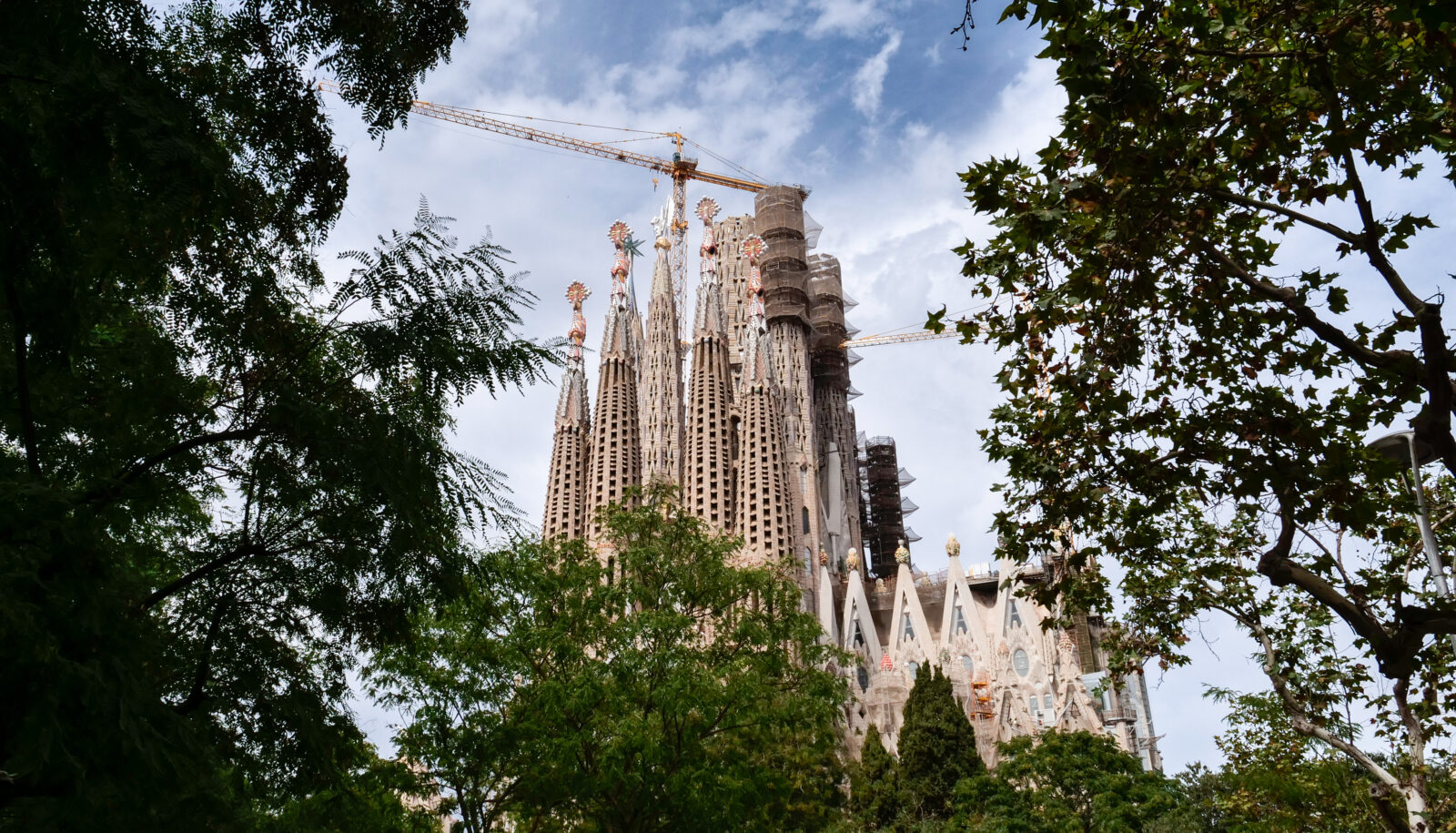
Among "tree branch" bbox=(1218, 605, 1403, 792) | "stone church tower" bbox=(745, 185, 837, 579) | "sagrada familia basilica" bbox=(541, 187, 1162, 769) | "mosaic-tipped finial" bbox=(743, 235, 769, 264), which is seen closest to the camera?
"tree branch" bbox=(1218, 605, 1403, 792)

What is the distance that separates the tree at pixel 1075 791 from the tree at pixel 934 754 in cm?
441

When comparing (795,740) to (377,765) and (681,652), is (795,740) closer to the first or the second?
(681,652)

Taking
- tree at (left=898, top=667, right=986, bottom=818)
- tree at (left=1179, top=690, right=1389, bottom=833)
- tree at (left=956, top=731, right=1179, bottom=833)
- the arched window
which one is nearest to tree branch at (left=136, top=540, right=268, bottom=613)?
tree at (left=1179, top=690, right=1389, bottom=833)

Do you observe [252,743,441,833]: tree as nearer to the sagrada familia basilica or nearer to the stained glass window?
the sagrada familia basilica

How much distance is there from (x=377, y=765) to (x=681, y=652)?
437 centimetres

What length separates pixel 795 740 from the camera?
1147 inches

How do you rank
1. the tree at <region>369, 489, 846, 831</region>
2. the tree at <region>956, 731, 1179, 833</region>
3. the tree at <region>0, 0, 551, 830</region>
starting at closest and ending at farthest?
the tree at <region>0, 0, 551, 830</region> → the tree at <region>369, 489, 846, 831</region> → the tree at <region>956, 731, 1179, 833</region>

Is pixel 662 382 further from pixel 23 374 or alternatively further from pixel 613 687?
pixel 23 374

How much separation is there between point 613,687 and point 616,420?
4230 centimetres

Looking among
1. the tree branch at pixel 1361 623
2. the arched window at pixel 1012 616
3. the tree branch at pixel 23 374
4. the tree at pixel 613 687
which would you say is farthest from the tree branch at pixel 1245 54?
the arched window at pixel 1012 616

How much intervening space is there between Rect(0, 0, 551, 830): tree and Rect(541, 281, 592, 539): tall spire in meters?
46.6

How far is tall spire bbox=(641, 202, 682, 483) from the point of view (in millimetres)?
59119

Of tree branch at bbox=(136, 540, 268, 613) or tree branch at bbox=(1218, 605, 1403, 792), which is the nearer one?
tree branch at bbox=(136, 540, 268, 613)

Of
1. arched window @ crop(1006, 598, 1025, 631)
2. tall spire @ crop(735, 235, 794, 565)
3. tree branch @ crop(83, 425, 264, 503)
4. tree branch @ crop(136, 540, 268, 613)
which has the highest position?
tall spire @ crop(735, 235, 794, 565)
